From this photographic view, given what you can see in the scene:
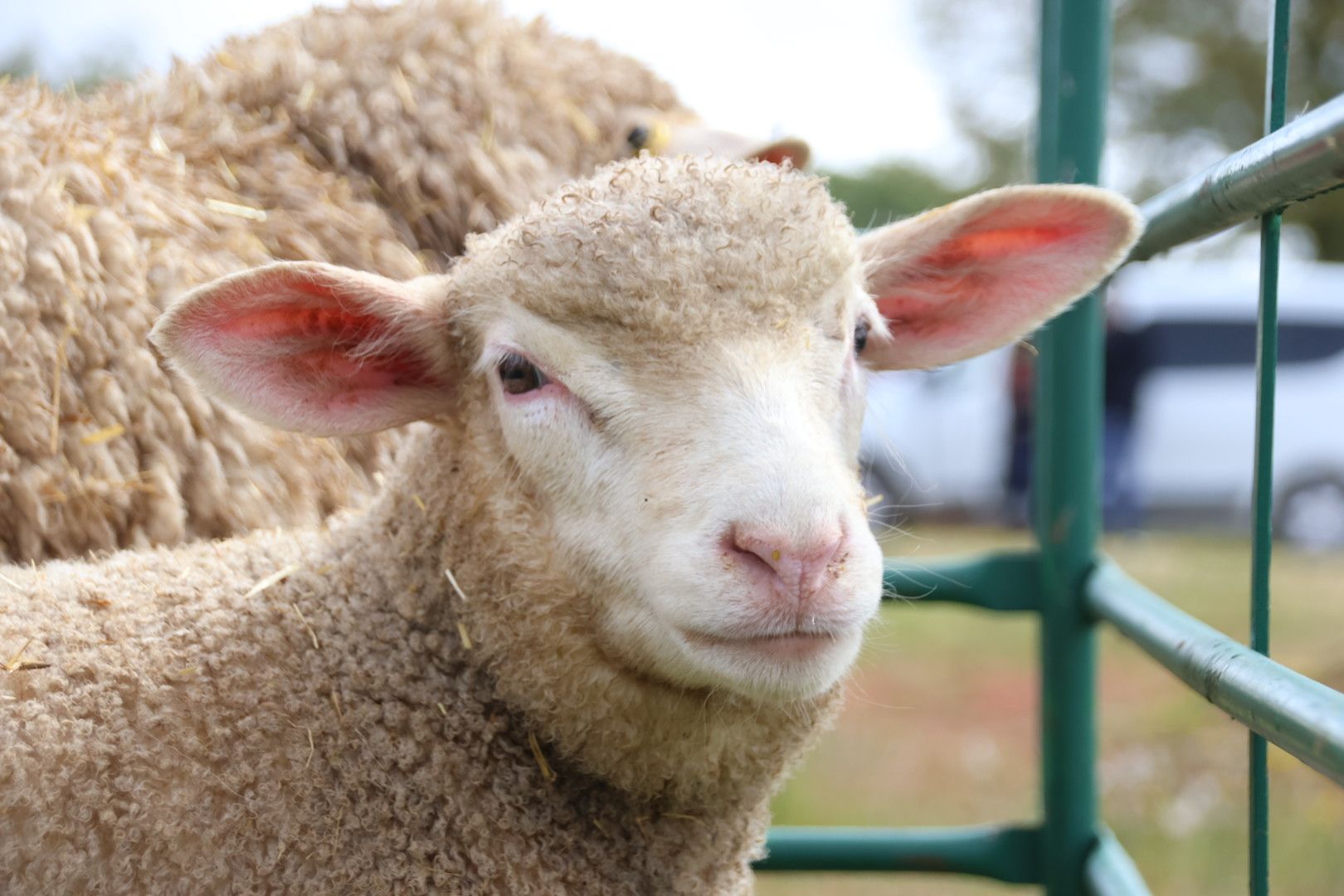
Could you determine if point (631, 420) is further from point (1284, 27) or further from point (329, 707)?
point (1284, 27)

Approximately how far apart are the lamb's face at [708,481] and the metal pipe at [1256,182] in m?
0.47

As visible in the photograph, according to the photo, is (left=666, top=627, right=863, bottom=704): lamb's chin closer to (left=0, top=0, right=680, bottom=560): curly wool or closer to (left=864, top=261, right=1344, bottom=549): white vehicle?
(left=0, top=0, right=680, bottom=560): curly wool

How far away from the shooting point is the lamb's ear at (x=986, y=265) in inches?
79.2

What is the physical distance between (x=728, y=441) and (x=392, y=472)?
25.4 inches

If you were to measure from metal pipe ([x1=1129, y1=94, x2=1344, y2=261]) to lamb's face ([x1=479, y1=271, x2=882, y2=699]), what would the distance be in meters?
0.47

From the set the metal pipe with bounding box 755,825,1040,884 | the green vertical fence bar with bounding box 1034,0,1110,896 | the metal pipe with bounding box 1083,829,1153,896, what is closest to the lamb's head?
the green vertical fence bar with bounding box 1034,0,1110,896

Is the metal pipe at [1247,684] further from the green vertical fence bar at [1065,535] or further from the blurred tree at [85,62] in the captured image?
the blurred tree at [85,62]

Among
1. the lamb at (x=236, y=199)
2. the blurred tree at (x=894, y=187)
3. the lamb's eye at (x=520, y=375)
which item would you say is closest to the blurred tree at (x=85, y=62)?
the lamb at (x=236, y=199)

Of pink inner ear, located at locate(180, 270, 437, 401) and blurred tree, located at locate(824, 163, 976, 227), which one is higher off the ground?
blurred tree, located at locate(824, 163, 976, 227)

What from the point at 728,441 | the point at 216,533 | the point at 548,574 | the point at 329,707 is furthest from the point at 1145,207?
the point at 216,533

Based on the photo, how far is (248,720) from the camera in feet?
5.43

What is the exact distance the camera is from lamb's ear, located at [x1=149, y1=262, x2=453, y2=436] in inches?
→ 68.9

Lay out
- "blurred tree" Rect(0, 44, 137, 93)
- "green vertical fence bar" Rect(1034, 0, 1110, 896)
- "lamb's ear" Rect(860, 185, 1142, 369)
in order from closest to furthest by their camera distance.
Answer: "lamb's ear" Rect(860, 185, 1142, 369)
"green vertical fence bar" Rect(1034, 0, 1110, 896)
"blurred tree" Rect(0, 44, 137, 93)

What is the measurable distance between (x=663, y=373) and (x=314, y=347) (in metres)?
0.55
